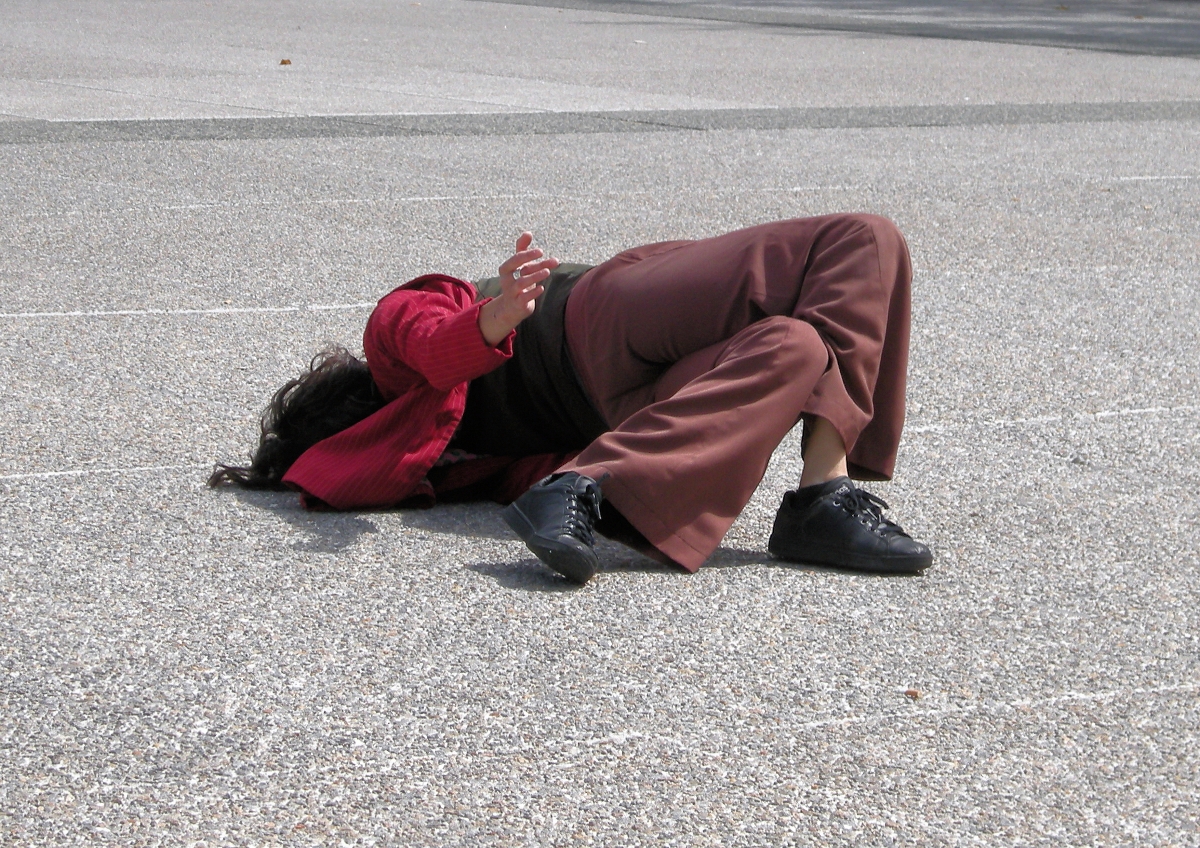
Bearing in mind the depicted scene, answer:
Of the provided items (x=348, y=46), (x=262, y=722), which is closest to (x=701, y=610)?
(x=262, y=722)

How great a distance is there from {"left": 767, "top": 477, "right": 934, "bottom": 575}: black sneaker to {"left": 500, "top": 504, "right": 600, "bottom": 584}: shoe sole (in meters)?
0.48

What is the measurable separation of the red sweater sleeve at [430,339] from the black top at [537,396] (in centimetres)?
9

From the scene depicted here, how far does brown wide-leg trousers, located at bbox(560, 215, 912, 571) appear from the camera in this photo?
11.1 feet

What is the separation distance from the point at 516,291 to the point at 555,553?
56 cm

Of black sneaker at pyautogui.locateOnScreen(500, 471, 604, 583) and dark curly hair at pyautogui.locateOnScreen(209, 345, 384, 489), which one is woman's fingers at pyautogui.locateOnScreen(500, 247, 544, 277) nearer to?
black sneaker at pyautogui.locateOnScreen(500, 471, 604, 583)

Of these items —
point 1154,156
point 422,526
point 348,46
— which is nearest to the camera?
point 422,526

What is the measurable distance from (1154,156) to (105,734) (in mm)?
9561

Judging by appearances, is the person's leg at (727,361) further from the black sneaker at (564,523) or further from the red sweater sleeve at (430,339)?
the red sweater sleeve at (430,339)

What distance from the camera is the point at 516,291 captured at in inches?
135

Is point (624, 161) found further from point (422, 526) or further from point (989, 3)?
point (989, 3)

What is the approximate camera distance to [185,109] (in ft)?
37.2

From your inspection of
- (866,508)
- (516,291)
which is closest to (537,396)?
(516,291)

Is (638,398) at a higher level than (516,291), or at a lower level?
lower

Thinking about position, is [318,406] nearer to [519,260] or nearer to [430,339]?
[430,339]
